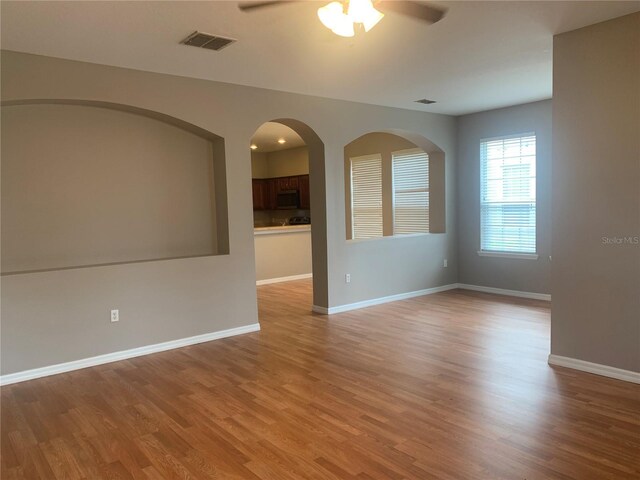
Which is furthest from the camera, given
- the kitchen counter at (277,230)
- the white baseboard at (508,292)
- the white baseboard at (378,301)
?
the kitchen counter at (277,230)

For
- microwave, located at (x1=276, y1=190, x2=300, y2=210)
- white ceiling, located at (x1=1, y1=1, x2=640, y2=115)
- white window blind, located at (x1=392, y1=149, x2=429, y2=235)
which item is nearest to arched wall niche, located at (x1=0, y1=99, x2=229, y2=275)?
white ceiling, located at (x1=1, y1=1, x2=640, y2=115)

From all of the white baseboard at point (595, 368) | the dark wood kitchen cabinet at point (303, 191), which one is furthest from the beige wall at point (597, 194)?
the dark wood kitchen cabinet at point (303, 191)

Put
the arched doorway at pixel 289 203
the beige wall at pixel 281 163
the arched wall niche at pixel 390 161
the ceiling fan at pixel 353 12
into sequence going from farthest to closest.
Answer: the beige wall at pixel 281 163, the arched wall niche at pixel 390 161, the arched doorway at pixel 289 203, the ceiling fan at pixel 353 12

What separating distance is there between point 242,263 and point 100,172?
166 centimetres

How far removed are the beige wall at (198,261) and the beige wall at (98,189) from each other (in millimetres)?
363

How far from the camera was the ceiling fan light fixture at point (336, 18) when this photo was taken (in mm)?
2512

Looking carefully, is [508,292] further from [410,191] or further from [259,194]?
[259,194]

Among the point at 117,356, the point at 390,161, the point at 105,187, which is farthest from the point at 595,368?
the point at 390,161

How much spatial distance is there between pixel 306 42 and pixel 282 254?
5.31 m

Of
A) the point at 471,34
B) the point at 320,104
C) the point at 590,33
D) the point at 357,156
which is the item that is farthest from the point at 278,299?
the point at 590,33

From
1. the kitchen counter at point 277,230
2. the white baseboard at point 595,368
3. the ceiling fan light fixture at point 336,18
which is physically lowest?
→ the white baseboard at point 595,368

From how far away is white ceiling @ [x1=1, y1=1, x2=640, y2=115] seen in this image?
314cm

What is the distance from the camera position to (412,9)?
2779 mm

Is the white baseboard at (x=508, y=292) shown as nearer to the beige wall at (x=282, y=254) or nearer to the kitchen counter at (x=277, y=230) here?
the beige wall at (x=282, y=254)
